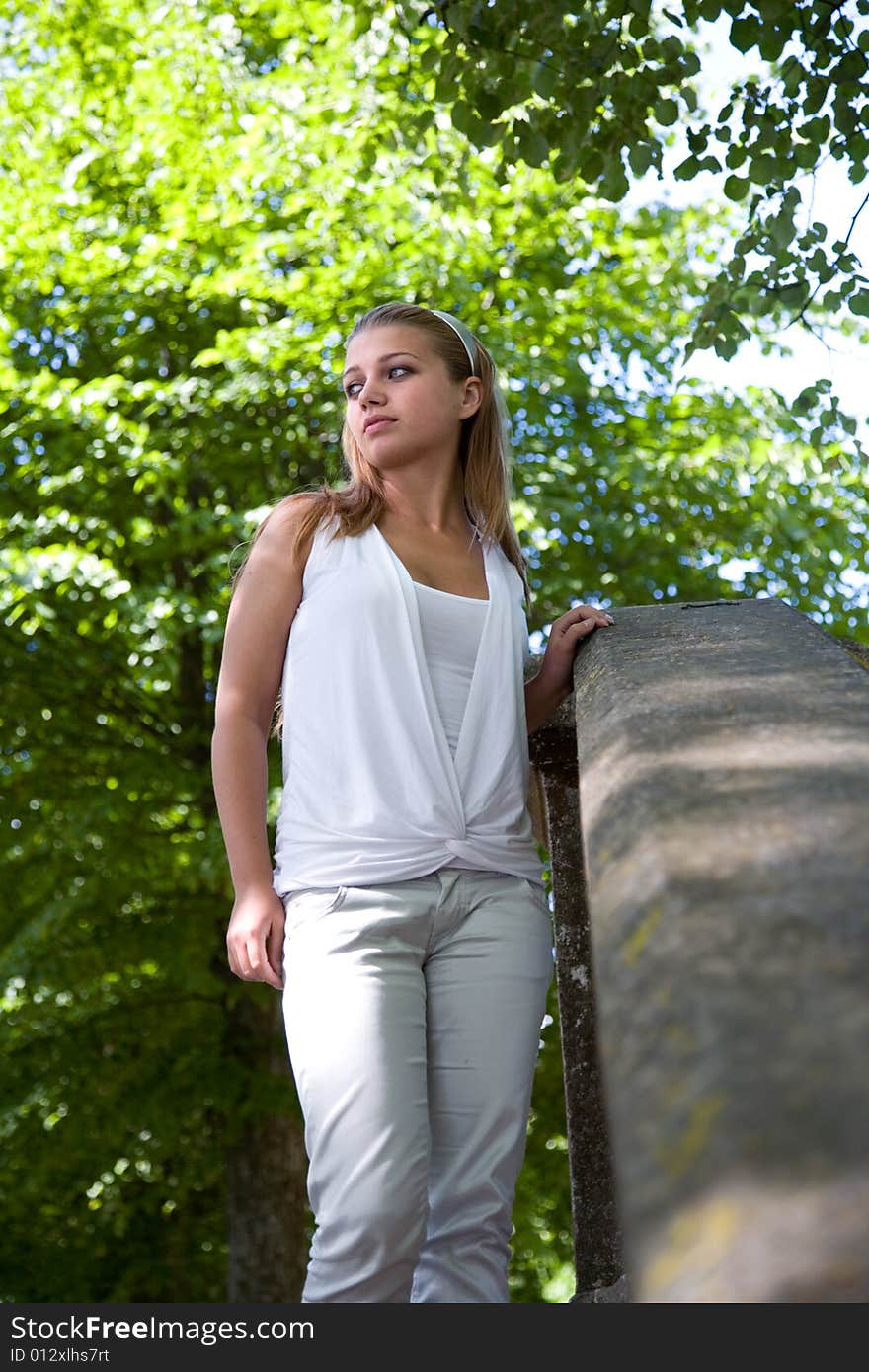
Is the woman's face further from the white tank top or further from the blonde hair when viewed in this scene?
the white tank top

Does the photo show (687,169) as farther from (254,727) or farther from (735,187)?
(254,727)

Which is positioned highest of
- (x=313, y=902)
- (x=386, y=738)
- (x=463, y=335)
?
(x=463, y=335)

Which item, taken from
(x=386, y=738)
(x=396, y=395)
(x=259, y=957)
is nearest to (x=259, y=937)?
(x=259, y=957)

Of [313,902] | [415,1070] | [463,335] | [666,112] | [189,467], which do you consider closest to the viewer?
[415,1070]

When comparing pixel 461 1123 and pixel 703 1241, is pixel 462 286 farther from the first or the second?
pixel 703 1241

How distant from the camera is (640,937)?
977 millimetres

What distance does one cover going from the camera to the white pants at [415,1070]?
78.7 inches

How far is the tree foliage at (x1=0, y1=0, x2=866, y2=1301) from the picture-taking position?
8172 millimetres

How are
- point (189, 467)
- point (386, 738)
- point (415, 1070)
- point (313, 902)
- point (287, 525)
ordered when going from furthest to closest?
point (189, 467), point (287, 525), point (386, 738), point (313, 902), point (415, 1070)

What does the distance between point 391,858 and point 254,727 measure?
411 millimetres

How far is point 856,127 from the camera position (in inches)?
162

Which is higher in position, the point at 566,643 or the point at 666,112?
the point at 666,112

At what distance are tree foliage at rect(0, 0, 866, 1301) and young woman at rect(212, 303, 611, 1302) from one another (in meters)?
5.04

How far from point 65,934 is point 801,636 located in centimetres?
713
